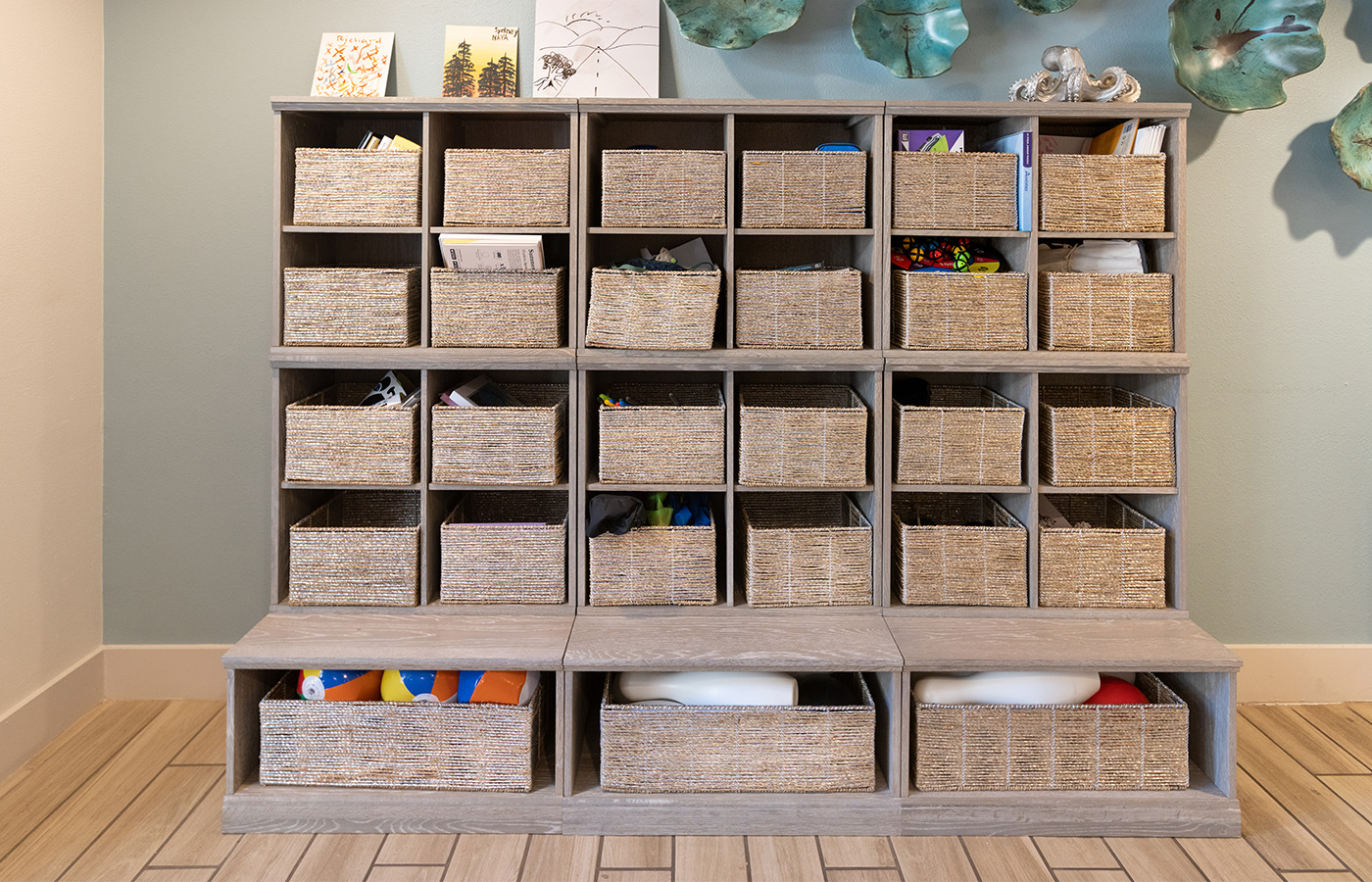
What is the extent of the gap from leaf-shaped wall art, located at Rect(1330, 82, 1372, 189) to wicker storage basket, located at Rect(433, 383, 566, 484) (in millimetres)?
2376

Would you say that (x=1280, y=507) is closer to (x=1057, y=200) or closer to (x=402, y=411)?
(x=1057, y=200)

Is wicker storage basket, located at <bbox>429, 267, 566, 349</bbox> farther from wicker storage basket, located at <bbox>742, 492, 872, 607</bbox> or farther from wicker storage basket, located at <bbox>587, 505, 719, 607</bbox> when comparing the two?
wicker storage basket, located at <bbox>742, 492, 872, 607</bbox>

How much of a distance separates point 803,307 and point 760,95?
720 millimetres

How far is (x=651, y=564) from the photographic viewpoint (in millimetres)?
2646

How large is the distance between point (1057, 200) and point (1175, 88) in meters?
0.67

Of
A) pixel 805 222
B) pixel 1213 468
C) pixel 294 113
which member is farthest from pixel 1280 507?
pixel 294 113

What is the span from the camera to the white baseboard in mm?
2627

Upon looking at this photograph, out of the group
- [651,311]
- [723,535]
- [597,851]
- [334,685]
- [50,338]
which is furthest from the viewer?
[723,535]

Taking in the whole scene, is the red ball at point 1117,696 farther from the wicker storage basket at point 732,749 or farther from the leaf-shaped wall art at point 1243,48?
the leaf-shaped wall art at point 1243,48

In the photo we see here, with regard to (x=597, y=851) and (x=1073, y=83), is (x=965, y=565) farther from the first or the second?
(x=1073, y=83)

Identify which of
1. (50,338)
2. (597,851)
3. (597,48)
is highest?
(597,48)

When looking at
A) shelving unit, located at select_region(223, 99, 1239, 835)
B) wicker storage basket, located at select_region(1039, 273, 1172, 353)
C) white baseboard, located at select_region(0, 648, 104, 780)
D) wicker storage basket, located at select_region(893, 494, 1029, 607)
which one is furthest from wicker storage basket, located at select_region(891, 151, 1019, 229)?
white baseboard, located at select_region(0, 648, 104, 780)

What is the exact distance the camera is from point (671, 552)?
2648 millimetres

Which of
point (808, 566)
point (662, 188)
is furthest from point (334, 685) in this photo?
point (662, 188)
